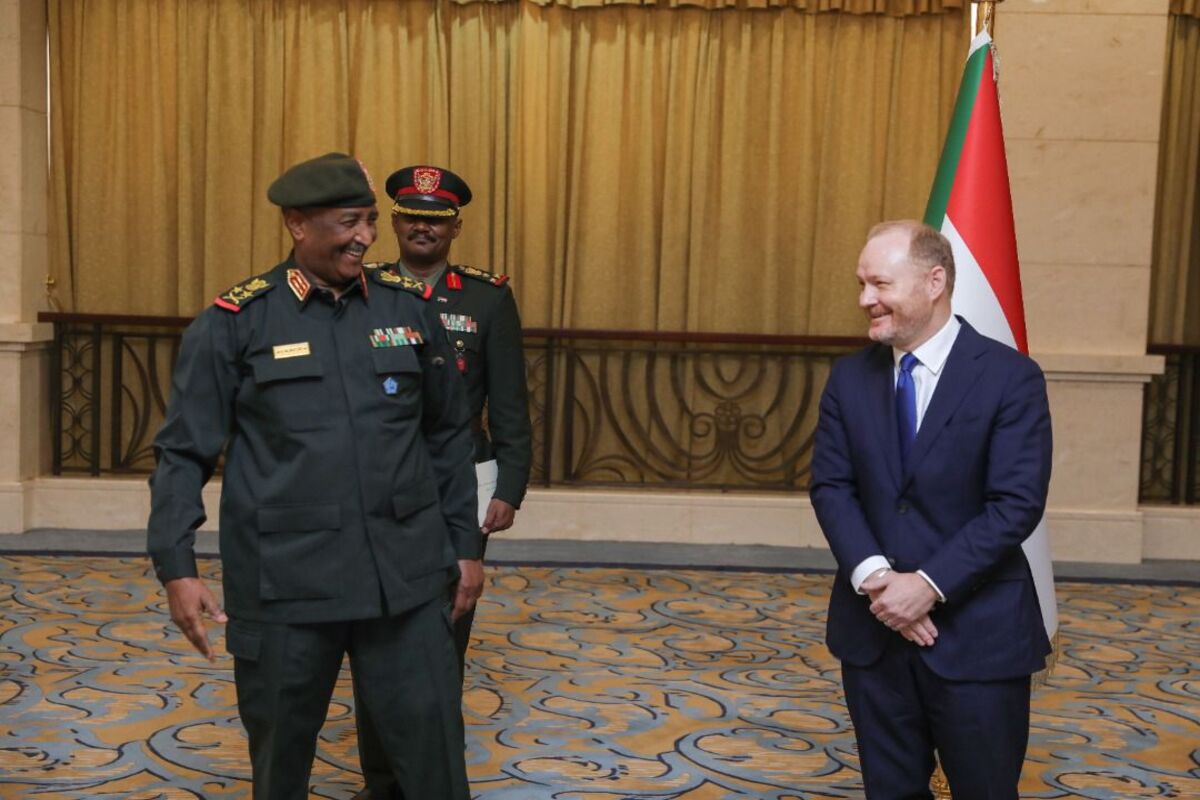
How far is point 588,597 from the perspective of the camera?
6.48 m

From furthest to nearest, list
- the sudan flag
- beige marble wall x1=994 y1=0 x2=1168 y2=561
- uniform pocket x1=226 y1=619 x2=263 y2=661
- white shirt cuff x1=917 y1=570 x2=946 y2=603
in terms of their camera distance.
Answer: beige marble wall x1=994 y1=0 x2=1168 y2=561 < the sudan flag < uniform pocket x1=226 y1=619 x2=263 y2=661 < white shirt cuff x1=917 y1=570 x2=946 y2=603

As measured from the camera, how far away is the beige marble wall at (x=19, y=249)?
302 inches

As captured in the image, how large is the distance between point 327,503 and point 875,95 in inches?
238

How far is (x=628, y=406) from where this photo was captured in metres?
8.25

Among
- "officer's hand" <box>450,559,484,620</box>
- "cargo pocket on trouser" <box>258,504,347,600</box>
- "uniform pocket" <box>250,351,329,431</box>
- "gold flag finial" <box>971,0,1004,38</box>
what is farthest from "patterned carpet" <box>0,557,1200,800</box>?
"gold flag finial" <box>971,0,1004,38</box>

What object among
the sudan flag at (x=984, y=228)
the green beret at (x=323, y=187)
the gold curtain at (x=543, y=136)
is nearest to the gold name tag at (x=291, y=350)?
the green beret at (x=323, y=187)

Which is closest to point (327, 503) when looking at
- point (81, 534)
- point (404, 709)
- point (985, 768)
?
point (404, 709)

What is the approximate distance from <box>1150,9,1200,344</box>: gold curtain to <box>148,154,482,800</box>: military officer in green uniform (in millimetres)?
6383

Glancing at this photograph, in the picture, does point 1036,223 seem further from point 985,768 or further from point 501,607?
point 985,768

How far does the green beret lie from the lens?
2869mm

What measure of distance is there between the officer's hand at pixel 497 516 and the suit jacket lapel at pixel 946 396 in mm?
1462

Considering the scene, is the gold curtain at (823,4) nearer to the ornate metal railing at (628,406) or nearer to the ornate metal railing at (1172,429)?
the ornate metal railing at (628,406)

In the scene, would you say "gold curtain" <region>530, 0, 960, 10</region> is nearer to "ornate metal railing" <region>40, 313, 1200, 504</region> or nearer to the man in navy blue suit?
"ornate metal railing" <region>40, 313, 1200, 504</region>

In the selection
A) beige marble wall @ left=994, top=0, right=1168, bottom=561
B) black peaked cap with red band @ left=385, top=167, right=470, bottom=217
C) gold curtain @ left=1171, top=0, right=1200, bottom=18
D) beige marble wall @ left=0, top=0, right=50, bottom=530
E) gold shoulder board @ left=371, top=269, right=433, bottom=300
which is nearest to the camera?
gold shoulder board @ left=371, top=269, right=433, bottom=300
